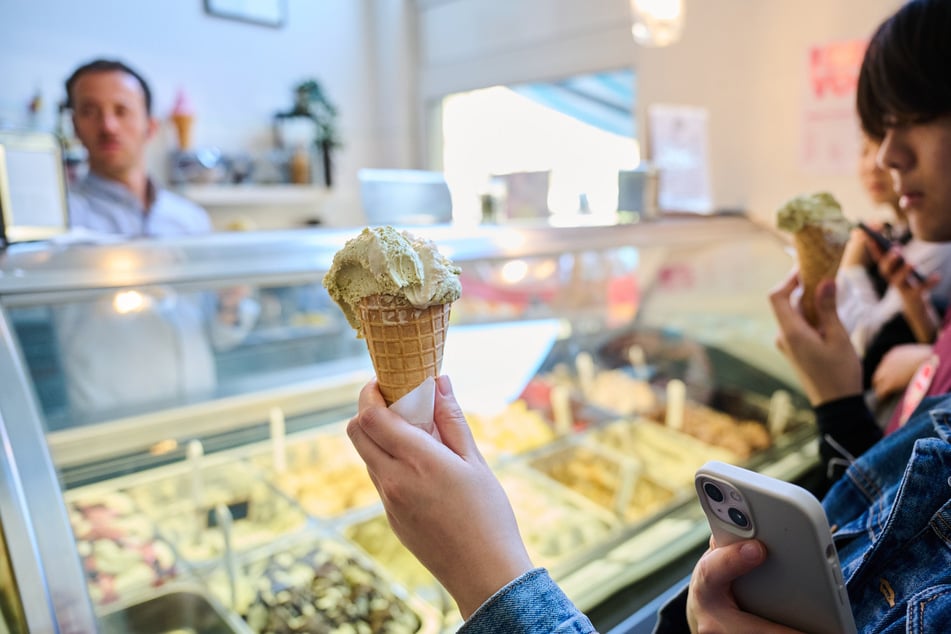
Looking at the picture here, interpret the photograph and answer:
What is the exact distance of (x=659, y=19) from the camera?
4.12 metres

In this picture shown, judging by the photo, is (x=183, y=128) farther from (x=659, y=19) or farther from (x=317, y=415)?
(x=317, y=415)

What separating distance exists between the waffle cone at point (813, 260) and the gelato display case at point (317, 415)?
0.72 metres

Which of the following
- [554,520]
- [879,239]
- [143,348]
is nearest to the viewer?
[554,520]

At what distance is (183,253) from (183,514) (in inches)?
31.7

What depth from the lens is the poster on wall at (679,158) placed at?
3.00 metres

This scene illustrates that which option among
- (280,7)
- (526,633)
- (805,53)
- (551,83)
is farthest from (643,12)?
(526,633)

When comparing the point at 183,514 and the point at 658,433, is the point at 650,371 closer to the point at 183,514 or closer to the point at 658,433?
the point at 658,433

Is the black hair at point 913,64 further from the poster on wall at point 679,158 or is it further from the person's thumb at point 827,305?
the poster on wall at point 679,158

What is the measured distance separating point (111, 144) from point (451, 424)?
115 inches

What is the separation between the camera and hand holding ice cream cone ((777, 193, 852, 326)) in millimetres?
1495

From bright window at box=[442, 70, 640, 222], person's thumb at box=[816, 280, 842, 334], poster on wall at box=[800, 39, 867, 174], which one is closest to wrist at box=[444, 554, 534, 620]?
person's thumb at box=[816, 280, 842, 334]

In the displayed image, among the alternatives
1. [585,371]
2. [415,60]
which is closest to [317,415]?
[585,371]

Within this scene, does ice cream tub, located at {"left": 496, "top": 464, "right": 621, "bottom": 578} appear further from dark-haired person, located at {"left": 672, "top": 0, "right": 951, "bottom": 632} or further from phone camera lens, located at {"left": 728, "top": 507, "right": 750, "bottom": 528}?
phone camera lens, located at {"left": 728, "top": 507, "right": 750, "bottom": 528}

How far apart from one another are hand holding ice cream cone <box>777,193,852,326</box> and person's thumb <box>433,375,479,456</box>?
3.49 feet
